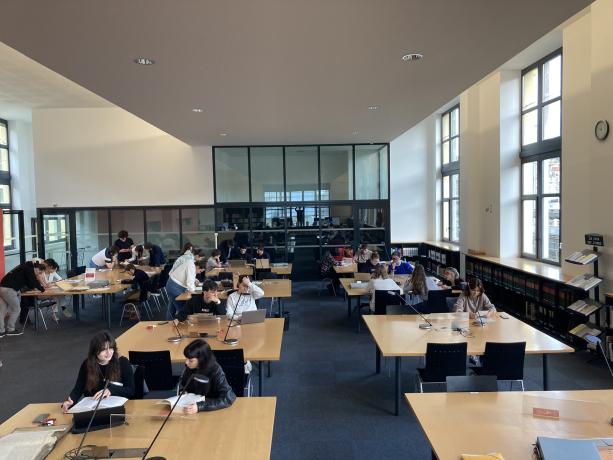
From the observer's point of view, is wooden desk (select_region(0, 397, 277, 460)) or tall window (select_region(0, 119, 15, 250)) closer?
wooden desk (select_region(0, 397, 277, 460))

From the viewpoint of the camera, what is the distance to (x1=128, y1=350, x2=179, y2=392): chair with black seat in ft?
11.8

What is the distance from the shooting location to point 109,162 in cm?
1139

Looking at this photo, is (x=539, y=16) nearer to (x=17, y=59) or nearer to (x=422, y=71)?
(x=422, y=71)

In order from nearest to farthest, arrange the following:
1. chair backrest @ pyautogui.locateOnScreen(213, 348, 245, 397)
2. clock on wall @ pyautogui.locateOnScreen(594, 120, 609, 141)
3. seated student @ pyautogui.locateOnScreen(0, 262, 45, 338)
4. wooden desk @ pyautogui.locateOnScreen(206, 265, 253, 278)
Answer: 1. chair backrest @ pyautogui.locateOnScreen(213, 348, 245, 397)
2. clock on wall @ pyautogui.locateOnScreen(594, 120, 609, 141)
3. seated student @ pyautogui.locateOnScreen(0, 262, 45, 338)
4. wooden desk @ pyautogui.locateOnScreen(206, 265, 253, 278)

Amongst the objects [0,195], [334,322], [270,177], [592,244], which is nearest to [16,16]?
[334,322]

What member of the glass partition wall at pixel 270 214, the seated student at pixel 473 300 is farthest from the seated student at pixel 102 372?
the glass partition wall at pixel 270 214

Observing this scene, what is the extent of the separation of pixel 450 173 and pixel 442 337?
854cm

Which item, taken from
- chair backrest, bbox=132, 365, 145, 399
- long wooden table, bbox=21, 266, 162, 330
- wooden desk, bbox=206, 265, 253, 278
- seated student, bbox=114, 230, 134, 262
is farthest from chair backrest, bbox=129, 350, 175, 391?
seated student, bbox=114, 230, 134, 262

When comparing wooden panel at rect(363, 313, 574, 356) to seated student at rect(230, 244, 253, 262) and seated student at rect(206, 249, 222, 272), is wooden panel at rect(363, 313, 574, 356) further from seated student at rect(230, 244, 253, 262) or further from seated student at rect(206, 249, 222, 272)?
seated student at rect(230, 244, 253, 262)

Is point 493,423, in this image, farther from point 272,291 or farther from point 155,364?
point 272,291

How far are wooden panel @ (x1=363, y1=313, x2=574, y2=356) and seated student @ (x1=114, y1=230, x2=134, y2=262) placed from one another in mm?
7050

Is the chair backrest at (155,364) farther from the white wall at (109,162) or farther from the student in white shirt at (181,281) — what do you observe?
the white wall at (109,162)

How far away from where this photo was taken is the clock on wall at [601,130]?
5551mm

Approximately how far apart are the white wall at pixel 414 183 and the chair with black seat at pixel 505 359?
922cm
